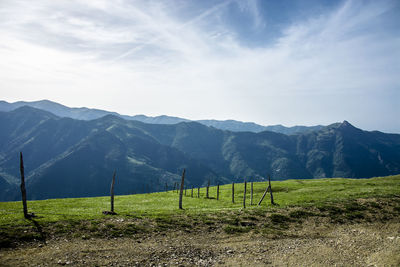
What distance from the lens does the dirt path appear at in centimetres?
1803

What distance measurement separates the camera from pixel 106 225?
2503 centimetres

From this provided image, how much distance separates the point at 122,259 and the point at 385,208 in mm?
38755

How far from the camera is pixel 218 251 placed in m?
21.1

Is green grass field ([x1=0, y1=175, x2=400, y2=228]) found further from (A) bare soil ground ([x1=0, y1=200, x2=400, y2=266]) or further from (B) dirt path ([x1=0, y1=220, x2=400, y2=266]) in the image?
(B) dirt path ([x1=0, y1=220, x2=400, y2=266])

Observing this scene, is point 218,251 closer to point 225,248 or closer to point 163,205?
point 225,248

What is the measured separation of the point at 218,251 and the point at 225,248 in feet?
3.23

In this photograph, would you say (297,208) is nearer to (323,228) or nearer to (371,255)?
(323,228)

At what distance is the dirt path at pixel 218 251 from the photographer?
18.0 meters

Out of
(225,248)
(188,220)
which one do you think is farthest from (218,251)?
(188,220)

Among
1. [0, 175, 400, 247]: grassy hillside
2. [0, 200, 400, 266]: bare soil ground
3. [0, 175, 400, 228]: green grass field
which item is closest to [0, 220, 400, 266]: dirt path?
[0, 200, 400, 266]: bare soil ground

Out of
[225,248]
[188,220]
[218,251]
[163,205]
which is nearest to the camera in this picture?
[218,251]

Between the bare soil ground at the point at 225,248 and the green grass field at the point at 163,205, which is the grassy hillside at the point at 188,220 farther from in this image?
the bare soil ground at the point at 225,248

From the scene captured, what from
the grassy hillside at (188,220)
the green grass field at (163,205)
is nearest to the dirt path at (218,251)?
the grassy hillside at (188,220)

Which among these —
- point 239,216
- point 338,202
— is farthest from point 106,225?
point 338,202
